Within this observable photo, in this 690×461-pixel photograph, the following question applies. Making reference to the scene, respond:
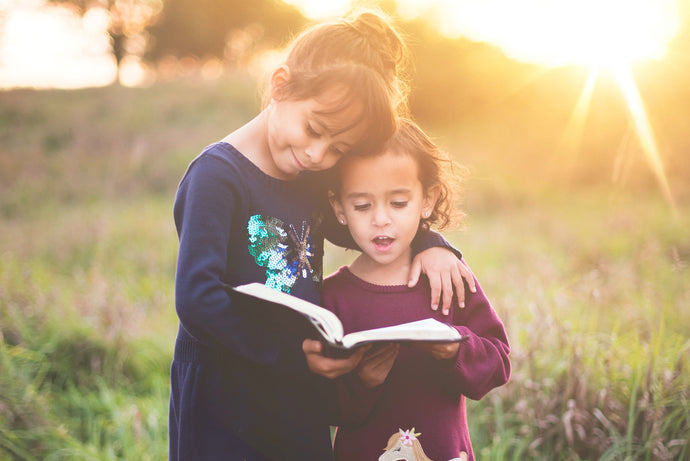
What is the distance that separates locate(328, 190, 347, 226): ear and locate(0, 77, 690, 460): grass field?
152cm

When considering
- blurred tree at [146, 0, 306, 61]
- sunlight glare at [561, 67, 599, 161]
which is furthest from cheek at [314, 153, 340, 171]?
blurred tree at [146, 0, 306, 61]

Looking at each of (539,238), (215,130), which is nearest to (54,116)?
(215,130)

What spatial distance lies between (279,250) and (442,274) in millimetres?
515

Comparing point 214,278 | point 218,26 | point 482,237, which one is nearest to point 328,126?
point 214,278

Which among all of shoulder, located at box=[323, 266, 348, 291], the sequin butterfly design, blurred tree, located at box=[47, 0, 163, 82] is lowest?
shoulder, located at box=[323, 266, 348, 291]

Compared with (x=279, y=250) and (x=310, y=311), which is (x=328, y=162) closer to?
(x=279, y=250)

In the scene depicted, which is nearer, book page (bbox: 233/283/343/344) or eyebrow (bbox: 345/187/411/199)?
book page (bbox: 233/283/343/344)

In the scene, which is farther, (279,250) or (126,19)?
(126,19)

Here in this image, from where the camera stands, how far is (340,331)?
128cm

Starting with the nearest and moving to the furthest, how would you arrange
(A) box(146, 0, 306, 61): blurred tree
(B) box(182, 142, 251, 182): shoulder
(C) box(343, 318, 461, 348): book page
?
1. (C) box(343, 318, 461, 348): book page
2. (B) box(182, 142, 251, 182): shoulder
3. (A) box(146, 0, 306, 61): blurred tree

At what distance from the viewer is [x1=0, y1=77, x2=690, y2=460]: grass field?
8.59 feet

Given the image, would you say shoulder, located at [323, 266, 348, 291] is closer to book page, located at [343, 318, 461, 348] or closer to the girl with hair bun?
the girl with hair bun

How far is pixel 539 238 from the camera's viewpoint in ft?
23.2

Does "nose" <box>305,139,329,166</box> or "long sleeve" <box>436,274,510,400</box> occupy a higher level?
"nose" <box>305,139,329,166</box>
